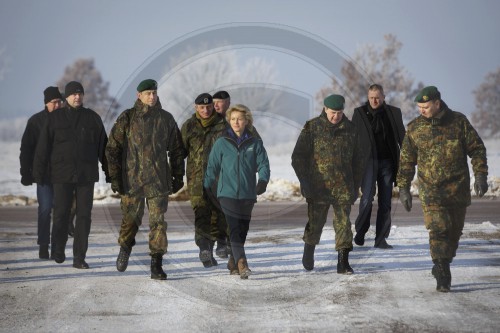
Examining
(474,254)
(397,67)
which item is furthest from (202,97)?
(397,67)

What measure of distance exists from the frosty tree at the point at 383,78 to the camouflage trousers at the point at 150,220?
169 ft

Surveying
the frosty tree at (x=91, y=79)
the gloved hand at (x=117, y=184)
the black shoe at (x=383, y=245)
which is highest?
the frosty tree at (x=91, y=79)

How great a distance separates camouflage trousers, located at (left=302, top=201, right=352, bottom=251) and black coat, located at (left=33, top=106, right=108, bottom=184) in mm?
2546

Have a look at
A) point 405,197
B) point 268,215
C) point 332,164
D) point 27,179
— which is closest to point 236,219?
point 332,164

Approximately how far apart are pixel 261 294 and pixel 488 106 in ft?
206

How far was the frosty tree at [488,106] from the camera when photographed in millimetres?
67250

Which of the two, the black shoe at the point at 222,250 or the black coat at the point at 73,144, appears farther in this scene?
the black shoe at the point at 222,250

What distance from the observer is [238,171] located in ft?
32.5

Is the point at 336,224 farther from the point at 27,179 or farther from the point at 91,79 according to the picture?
the point at 91,79

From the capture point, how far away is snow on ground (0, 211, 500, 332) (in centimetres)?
741

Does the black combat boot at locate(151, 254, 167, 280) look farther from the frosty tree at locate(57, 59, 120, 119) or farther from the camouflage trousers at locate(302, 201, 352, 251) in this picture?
the frosty tree at locate(57, 59, 120, 119)

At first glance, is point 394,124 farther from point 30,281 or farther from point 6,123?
point 6,123

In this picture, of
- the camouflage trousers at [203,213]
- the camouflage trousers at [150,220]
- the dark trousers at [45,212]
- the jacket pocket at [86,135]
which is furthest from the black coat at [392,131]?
the dark trousers at [45,212]

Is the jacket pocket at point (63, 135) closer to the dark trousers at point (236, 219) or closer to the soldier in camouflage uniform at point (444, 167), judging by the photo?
the dark trousers at point (236, 219)
